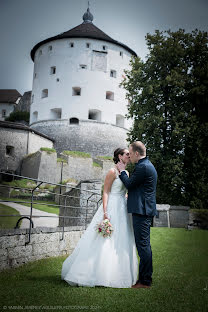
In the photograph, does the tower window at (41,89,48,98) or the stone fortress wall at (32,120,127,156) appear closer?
the stone fortress wall at (32,120,127,156)

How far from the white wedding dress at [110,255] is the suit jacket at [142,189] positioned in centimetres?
26

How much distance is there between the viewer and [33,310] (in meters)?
2.96

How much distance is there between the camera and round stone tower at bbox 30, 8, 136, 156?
36875 mm

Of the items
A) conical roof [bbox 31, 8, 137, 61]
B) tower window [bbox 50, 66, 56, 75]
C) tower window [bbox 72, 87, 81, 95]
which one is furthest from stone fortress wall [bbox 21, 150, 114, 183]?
conical roof [bbox 31, 8, 137, 61]

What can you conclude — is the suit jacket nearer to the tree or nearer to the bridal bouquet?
the bridal bouquet

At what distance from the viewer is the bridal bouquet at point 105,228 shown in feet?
13.7

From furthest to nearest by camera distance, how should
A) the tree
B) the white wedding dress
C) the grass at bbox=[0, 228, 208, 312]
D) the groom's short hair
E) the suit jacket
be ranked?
the tree, the groom's short hair, the suit jacket, the white wedding dress, the grass at bbox=[0, 228, 208, 312]

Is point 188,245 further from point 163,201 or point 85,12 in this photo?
point 85,12

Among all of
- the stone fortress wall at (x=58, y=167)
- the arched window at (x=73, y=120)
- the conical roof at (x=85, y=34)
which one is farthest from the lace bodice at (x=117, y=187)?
the conical roof at (x=85, y=34)

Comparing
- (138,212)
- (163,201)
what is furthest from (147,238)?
(163,201)

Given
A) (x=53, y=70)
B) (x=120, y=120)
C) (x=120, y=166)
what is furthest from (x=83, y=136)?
(x=120, y=166)

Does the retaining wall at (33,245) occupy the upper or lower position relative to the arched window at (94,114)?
lower

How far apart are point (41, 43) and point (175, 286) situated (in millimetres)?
41777

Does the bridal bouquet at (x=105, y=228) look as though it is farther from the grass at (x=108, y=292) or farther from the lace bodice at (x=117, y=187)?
the grass at (x=108, y=292)
